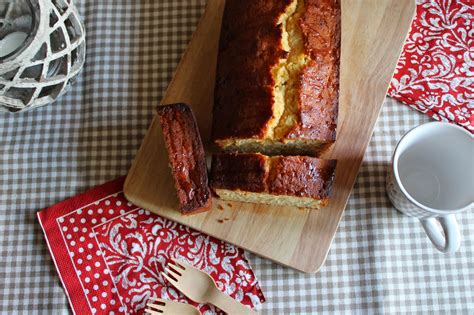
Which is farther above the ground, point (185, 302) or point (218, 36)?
point (218, 36)

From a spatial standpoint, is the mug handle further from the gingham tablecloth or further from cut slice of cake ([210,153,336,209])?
cut slice of cake ([210,153,336,209])

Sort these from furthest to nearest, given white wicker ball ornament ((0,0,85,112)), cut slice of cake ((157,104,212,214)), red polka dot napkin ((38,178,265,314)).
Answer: red polka dot napkin ((38,178,265,314)), cut slice of cake ((157,104,212,214)), white wicker ball ornament ((0,0,85,112))

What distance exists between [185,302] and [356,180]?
74cm

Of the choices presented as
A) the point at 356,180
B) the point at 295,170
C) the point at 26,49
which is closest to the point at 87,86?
the point at 26,49

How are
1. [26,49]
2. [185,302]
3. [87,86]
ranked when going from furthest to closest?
[87,86]
[185,302]
[26,49]

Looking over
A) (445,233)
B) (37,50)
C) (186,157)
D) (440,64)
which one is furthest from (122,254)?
(440,64)

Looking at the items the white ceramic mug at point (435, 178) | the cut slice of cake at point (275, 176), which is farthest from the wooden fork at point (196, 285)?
the white ceramic mug at point (435, 178)

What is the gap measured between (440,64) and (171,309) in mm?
1309

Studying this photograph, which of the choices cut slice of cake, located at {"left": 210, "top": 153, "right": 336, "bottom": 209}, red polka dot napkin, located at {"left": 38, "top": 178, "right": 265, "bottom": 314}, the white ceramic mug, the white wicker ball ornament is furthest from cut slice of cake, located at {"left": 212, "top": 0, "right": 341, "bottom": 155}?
the white wicker ball ornament

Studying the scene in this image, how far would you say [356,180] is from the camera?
79.6 inches

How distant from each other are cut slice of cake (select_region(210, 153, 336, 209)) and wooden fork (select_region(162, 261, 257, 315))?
0.33 m

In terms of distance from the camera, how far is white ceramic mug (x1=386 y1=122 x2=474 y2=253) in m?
1.79

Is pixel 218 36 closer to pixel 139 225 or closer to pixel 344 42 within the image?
pixel 344 42

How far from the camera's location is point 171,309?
75.9 inches
